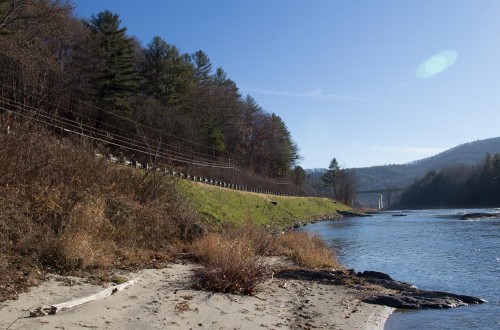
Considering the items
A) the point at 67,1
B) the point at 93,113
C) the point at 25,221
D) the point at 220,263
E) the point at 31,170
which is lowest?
the point at 220,263

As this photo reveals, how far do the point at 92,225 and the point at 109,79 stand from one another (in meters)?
32.8

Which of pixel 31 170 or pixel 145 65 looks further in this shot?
pixel 145 65

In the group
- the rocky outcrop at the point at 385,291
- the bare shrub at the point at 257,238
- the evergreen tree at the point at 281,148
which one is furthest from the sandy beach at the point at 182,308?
the evergreen tree at the point at 281,148

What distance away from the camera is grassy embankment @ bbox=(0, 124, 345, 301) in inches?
411

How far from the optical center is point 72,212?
12.1 m

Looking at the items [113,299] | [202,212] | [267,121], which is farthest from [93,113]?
[267,121]

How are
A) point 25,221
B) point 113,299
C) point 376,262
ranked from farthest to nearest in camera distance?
point 376,262 < point 25,221 < point 113,299

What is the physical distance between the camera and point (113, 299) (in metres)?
9.01

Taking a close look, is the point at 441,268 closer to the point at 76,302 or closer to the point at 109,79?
the point at 76,302

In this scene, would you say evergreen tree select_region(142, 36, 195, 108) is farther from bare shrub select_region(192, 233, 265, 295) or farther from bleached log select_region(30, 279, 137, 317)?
bleached log select_region(30, 279, 137, 317)

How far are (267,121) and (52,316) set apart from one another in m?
92.4

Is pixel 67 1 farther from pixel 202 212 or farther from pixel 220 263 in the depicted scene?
pixel 220 263

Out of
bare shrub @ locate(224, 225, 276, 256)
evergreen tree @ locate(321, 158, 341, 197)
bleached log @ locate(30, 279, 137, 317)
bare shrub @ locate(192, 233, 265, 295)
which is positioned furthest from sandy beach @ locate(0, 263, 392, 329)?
evergreen tree @ locate(321, 158, 341, 197)

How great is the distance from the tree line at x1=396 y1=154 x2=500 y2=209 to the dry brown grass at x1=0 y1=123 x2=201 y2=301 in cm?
12688
